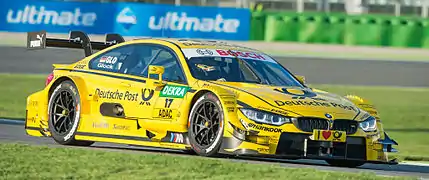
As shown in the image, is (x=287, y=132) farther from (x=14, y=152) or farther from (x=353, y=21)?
(x=353, y=21)

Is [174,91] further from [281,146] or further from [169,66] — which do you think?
[281,146]

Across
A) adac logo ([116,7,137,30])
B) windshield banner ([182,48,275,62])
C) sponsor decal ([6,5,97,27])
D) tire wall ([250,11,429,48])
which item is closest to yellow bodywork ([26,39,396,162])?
windshield banner ([182,48,275,62])

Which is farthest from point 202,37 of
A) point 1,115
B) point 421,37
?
point 1,115

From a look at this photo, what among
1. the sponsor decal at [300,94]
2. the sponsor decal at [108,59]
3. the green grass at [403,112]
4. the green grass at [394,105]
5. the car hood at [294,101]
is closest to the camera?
the car hood at [294,101]

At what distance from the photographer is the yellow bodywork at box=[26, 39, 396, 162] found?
10.1 meters

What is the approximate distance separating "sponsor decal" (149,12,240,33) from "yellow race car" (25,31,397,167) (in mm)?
24152

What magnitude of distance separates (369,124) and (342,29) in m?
27.5

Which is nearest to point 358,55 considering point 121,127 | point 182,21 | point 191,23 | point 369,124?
point 191,23

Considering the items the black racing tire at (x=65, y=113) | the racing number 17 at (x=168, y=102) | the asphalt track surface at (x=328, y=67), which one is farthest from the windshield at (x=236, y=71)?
the asphalt track surface at (x=328, y=67)

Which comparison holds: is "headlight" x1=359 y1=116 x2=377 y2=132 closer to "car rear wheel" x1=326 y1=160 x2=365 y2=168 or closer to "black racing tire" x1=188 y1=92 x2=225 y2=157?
"car rear wheel" x1=326 y1=160 x2=365 y2=168

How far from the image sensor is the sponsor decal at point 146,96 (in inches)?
432

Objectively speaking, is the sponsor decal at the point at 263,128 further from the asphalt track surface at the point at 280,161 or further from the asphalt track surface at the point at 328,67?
the asphalt track surface at the point at 328,67

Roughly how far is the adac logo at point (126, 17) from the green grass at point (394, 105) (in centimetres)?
1187

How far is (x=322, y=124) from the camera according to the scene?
1021cm
